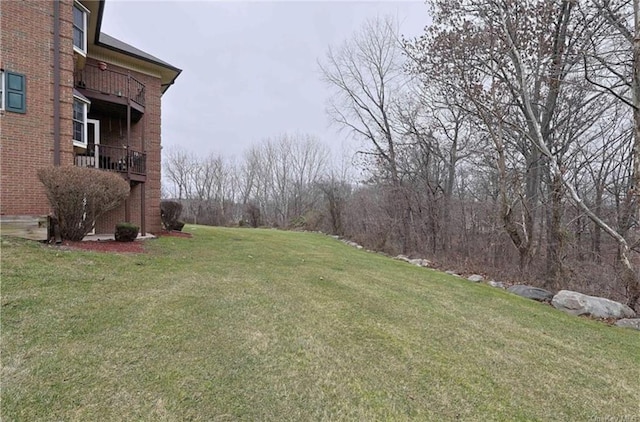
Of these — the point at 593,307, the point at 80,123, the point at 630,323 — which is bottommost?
the point at 630,323

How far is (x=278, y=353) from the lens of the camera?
128 inches

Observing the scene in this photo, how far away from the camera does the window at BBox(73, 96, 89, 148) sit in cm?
979

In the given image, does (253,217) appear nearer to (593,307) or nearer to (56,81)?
(56,81)

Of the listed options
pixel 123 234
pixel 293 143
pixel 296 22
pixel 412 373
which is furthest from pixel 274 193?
pixel 412 373

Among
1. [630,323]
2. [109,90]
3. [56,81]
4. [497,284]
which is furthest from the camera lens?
[109,90]

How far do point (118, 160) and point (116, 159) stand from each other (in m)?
0.39

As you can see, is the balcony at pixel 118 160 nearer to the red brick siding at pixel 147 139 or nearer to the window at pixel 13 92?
the red brick siding at pixel 147 139

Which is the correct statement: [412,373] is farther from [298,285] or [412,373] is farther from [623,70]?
[623,70]

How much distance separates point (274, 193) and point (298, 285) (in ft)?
104

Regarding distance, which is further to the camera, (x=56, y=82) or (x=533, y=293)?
(x=56, y=82)

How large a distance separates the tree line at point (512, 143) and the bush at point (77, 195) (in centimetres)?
1011

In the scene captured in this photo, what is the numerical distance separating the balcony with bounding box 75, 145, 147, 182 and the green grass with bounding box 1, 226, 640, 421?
558cm

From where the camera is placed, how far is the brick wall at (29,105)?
7574mm

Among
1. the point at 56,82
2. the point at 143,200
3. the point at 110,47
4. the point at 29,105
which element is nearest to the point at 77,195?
the point at 29,105
